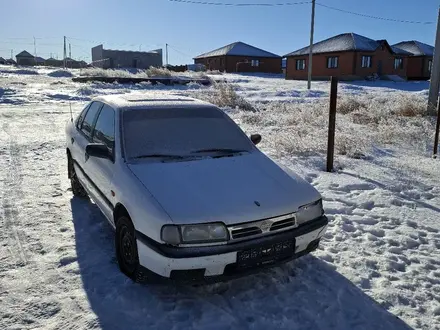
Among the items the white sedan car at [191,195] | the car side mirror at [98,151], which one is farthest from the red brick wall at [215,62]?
the car side mirror at [98,151]

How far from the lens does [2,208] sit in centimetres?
472

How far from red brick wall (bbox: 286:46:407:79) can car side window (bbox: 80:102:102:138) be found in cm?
3830

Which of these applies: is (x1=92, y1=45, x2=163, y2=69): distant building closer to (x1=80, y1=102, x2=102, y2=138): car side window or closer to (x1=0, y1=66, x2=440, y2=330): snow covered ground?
(x1=80, y1=102, x2=102, y2=138): car side window

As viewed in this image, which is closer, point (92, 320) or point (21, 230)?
point (92, 320)

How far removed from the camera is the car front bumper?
266 cm

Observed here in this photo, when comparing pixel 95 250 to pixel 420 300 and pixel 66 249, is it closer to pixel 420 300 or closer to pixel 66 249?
pixel 66 249

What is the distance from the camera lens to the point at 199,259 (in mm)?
2666

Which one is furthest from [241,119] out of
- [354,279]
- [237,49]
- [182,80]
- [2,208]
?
[237,49]

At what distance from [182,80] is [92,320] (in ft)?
85.2

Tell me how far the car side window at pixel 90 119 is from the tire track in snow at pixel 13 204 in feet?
4.19

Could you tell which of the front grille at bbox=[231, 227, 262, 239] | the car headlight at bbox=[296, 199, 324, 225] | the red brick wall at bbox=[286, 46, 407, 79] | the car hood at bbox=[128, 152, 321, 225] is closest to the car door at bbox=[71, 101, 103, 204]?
the car hood at bbox=[128, 152, 321, 225]

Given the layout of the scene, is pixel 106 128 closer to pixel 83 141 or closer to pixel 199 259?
pixel 83 141

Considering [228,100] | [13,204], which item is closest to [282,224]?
[13,204]

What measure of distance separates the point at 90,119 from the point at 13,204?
1.51 metres
